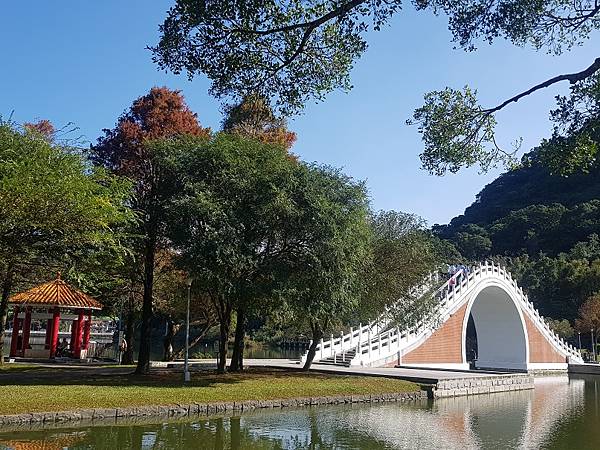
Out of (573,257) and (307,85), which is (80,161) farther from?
(573,257)

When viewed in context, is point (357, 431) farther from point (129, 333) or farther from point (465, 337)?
point (465, 337)

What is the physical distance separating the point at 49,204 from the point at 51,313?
12.0m

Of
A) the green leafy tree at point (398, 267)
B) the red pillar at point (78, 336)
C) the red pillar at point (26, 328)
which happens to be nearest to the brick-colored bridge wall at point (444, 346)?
the green leafy tree at point (398, 267)

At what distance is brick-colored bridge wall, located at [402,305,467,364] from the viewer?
28.8 meters

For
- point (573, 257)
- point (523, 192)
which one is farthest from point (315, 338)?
point (523, 192)

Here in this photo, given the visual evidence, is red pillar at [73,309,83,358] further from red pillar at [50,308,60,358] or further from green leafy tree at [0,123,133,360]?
green leafy tree at [0,123,133,360]

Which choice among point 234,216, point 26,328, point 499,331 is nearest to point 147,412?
point 234,216

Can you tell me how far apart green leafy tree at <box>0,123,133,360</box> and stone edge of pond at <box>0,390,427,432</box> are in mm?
3957

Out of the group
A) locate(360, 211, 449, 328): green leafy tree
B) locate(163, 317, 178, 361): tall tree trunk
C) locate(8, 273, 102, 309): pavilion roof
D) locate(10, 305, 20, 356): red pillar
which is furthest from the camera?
locate(163, 317, 178, 361): tall tree trunk

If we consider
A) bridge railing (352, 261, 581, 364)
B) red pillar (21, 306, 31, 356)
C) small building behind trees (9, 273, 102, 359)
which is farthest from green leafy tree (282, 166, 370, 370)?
red pillar (21, 306, 31, 356)

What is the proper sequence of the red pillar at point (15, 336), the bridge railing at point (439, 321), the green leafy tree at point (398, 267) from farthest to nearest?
the bridge railing at point (439, 321) < the red pillar at point (15, 336) < the green leafy tree at point (398, 267)

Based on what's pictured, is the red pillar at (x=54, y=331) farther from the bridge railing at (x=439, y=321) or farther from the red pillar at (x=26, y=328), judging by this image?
the bridge railing at (x=439, y=321)

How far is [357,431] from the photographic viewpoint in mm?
12336

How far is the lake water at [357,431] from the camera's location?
10.4 metres
